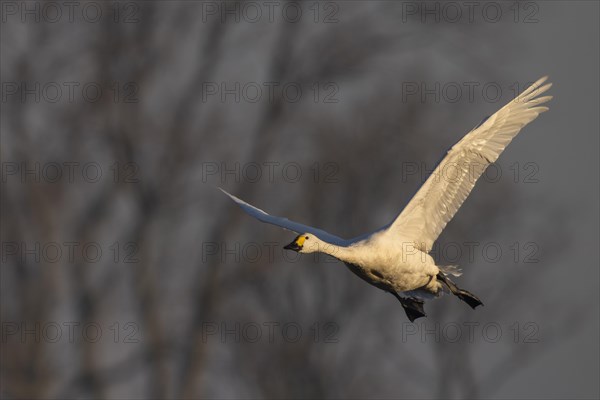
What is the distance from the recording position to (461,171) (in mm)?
19781

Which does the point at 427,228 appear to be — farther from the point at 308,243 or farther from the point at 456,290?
the point at 308,243

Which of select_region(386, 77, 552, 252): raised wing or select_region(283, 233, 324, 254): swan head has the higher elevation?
select_region(386, 77, 552, 252): raised wing

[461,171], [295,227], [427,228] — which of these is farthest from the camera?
[295,227]

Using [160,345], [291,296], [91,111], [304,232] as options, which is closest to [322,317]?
[291,296]

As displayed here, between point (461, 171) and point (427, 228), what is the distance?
27.2 inches

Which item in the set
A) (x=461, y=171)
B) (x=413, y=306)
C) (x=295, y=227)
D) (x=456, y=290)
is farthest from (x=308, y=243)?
(x=413, y=306)

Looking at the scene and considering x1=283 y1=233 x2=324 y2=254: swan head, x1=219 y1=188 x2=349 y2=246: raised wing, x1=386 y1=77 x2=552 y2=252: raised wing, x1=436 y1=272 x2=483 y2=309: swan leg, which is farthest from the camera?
x1=436 y1=272 x2=483 y2=309: swan leg

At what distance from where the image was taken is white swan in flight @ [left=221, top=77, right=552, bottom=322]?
62.4 feet

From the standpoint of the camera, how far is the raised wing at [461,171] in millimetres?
19531

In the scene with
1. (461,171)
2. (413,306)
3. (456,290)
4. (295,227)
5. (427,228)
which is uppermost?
(461,171)

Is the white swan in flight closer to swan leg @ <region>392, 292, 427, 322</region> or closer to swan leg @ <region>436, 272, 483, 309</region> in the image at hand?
swan leg @ <region>436, 272, 483, 309</region>

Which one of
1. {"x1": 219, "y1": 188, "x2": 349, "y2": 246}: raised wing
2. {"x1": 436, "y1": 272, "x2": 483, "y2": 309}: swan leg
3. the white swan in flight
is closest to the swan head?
the white swan in flight

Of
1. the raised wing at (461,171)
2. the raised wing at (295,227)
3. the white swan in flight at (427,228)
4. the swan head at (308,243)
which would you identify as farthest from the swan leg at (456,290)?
the swan head at (308,243)

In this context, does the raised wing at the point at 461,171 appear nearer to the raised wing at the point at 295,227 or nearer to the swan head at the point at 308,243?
the raised wing at the point at 295,227
